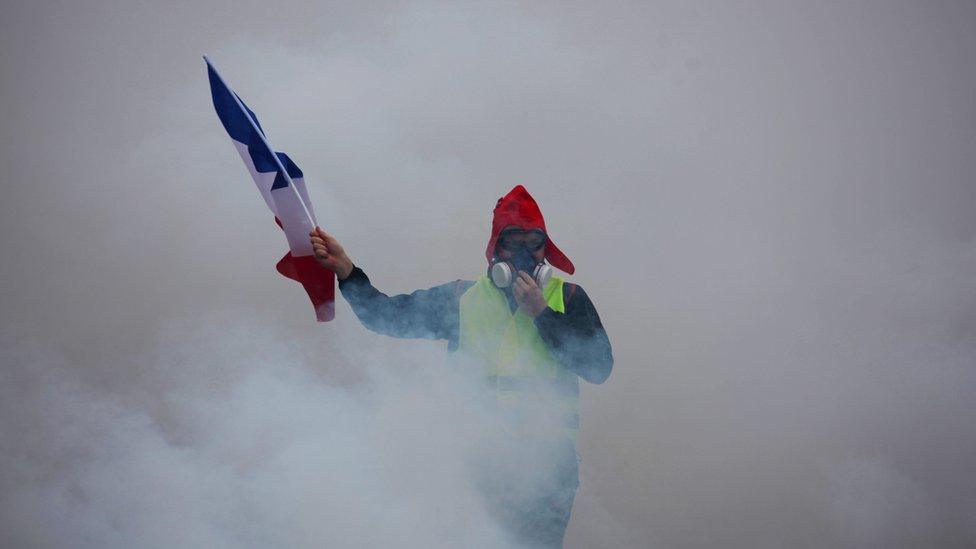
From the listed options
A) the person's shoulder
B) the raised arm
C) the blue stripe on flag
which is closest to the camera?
the blue stripe on flag

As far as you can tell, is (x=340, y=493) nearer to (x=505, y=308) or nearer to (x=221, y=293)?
(x=505, y=308)

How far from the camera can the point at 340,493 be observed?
403 centimetres

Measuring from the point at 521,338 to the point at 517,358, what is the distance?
8 cm

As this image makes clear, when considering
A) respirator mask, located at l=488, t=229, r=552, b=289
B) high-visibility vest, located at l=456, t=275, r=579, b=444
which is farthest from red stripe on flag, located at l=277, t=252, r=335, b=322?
respirator mask, located at l=488, t=229, r=552, b=289

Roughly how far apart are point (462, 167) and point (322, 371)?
147 centimetres

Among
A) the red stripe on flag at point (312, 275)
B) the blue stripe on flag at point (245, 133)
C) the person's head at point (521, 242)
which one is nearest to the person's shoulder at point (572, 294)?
the person's head at point (521, 242)

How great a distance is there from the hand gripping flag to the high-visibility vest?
21.5 inches

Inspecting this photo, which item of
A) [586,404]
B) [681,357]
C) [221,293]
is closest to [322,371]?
[221,293]

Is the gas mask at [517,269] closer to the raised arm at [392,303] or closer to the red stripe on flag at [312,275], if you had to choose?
the raised arm at [392,303]

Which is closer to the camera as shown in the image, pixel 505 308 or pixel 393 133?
pixel 505 308

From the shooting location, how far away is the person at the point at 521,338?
3609 millimetres

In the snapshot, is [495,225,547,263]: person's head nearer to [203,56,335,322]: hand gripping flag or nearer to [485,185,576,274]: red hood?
[485,185,576,274]: red hood

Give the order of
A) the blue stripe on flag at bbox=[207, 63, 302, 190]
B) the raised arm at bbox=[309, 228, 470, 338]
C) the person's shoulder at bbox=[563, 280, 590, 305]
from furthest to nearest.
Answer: the person's shoulder at bbox=[563, 280, 590, 305]
the raised arm at bbox=[309, 228, 470, 338]
the blue stripe on flag at bbox=[207, 63, 302, 190]

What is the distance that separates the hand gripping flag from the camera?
3.50 m
